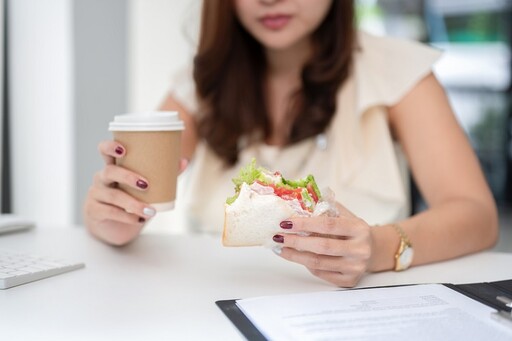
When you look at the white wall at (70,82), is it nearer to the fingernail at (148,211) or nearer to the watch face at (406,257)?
the fingernail at (148,211)

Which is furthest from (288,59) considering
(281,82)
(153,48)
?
(153,48)

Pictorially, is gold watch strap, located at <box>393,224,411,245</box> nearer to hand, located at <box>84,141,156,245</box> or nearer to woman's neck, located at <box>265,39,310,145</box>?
hand, located at <box>84,141,156,245</box>

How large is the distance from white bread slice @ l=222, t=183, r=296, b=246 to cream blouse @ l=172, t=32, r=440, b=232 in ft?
2.26

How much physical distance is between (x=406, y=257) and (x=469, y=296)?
20 centimetres

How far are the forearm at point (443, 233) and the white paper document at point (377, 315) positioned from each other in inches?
5.1

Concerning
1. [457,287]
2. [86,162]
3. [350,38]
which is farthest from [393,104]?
[86,162]

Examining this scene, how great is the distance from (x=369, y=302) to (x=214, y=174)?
94 cm

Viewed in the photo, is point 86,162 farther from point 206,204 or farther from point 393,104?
point 393,104

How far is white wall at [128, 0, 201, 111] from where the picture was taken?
291 cm

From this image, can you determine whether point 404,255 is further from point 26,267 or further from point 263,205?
point 26,267

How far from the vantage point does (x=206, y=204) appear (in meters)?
1.59

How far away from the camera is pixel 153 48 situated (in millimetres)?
2945

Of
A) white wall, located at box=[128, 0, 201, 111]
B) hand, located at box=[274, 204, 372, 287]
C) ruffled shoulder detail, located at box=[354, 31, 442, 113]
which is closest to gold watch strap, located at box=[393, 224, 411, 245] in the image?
hand, located at box=[274, 204, 372, 287]

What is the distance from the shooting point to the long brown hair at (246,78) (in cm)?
154
